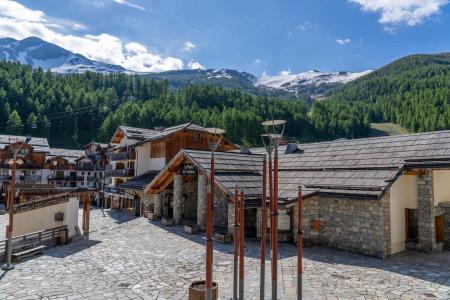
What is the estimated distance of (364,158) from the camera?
18.7 metres

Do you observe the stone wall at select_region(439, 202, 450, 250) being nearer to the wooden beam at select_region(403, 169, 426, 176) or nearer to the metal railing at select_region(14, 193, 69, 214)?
the wooden beam at select_region(403, 169, 426, 176)

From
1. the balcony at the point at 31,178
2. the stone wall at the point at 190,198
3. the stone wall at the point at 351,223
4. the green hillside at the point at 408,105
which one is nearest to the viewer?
the stone wall at the point at 351,223

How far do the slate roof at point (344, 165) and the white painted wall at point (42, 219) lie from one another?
788 cm

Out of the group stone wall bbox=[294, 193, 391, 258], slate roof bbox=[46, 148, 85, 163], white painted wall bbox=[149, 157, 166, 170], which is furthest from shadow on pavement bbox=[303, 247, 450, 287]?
slate roof bbox=[46, 148, 85, 163]

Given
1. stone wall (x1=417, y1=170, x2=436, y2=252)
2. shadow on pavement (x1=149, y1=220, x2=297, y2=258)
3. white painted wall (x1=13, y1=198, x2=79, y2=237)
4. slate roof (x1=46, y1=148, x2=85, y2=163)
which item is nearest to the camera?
shadow on pavement (x1=149, y1=220, x2=297, y2=258)

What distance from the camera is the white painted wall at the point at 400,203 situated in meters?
15.4

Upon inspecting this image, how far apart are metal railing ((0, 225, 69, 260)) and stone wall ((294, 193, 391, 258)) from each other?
1297cm

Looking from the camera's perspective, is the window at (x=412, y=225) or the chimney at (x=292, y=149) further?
the chimney at (x=292, y=149)

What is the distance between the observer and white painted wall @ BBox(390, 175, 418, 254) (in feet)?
50.5

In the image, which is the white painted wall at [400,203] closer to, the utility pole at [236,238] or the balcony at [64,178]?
the utility pole at [236,238]

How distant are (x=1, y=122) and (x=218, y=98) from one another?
6952 centimetres

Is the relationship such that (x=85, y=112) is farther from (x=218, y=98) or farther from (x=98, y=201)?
(x=98, y=201)

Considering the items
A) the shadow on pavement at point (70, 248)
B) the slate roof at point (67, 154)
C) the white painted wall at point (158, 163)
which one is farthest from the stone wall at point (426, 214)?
the slate roof at point (67, 154)

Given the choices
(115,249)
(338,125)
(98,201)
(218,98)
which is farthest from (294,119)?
(115,249)
